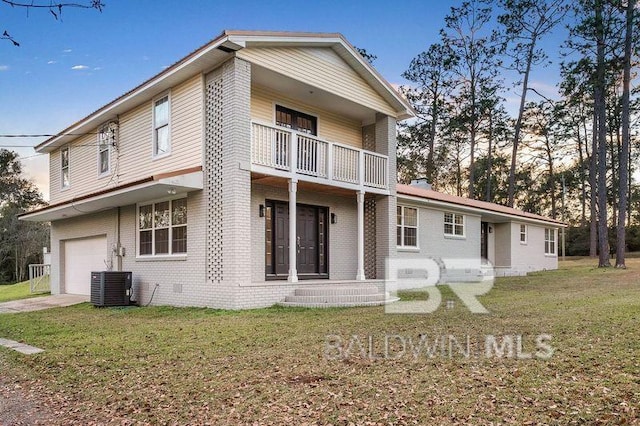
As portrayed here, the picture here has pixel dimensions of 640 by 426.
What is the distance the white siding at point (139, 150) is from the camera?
12414mm

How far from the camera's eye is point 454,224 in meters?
21.1

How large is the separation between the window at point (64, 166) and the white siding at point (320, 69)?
10.0 metres

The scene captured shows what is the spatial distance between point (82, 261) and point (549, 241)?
958 inches

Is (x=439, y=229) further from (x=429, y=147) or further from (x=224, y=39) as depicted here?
(x=429, y=147)

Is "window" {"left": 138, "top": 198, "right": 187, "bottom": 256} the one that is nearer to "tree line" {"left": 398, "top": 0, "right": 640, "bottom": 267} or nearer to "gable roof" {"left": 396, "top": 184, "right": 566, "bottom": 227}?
"gable roof" {"left": 396, "top": 184, "right": 566, "bottom": 227}

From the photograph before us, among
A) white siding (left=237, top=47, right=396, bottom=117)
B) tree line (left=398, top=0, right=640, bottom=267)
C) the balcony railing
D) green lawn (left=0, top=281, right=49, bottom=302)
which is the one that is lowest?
green lawn (left=0, top=281, right=49, bottom=302)

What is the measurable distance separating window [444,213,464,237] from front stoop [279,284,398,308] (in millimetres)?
8906

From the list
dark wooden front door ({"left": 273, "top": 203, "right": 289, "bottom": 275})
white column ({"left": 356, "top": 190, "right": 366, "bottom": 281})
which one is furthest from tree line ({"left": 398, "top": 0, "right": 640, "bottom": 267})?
dark wooden front door ({"left": 273, "top": 203, "right": 289, "bottom": 275})

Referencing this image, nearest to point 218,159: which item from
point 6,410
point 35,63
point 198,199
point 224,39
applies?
point 198,199

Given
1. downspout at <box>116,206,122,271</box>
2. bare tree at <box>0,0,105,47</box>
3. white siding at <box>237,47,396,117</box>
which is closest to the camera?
bare tree at <box>0,0,105,47</box>

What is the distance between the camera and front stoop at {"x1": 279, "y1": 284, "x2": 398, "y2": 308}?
11555mm

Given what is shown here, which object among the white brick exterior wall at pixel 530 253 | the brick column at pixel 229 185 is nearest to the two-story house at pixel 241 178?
the brick column at pixel 229 185

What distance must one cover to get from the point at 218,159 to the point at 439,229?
440 inches

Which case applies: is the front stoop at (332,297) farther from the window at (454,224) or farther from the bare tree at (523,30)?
the bare tree at (523,30)
